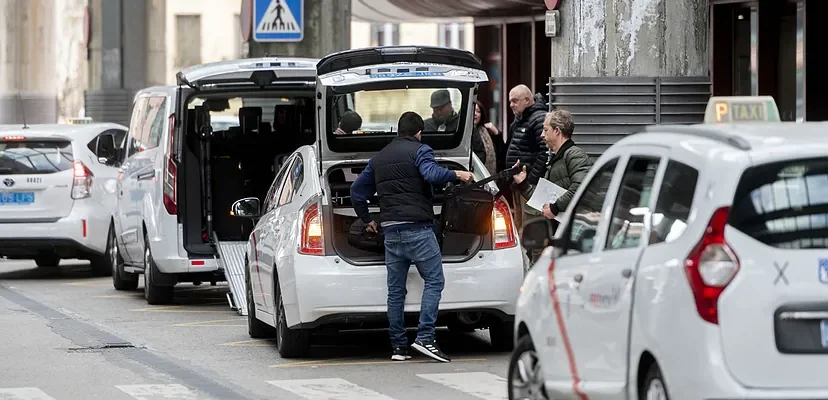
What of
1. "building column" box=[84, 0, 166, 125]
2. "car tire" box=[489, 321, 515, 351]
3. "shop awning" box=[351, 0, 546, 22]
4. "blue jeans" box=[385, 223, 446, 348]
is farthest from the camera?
"building column" box=[84, 0, 166, 125]

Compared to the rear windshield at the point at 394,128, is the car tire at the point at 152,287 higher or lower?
lower

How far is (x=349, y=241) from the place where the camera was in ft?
39.7

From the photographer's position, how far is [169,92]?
15984 mm

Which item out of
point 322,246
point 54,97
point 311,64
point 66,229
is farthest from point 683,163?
point 54,97

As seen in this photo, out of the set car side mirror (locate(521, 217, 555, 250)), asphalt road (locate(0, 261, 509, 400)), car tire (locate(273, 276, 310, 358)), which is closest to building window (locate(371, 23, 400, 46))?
asphalt road (locate(0, 261, 509, 400))

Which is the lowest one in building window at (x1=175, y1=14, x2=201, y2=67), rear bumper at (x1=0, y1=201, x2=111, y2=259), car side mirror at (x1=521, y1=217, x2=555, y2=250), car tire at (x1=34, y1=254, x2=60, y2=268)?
car tire at (x1=34, y1=254, x2=60, y2=268)

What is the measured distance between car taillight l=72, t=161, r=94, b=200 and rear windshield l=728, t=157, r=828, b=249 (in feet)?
44.0

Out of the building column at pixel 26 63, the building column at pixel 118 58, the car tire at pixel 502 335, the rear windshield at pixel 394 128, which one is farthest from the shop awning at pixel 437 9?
the building column at pixel 26 63

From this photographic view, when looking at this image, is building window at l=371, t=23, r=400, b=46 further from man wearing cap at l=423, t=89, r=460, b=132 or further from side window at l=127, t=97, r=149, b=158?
man wearing cap at l=423, t=89, r=460, b=132

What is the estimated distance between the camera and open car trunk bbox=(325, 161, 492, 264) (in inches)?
468

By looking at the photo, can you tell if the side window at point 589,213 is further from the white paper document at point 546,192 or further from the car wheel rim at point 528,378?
the white paper document at point 546,192

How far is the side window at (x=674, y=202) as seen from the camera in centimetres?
698

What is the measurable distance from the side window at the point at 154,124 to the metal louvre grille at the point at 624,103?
399 cm

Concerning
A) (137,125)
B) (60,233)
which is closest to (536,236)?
(137,125)
